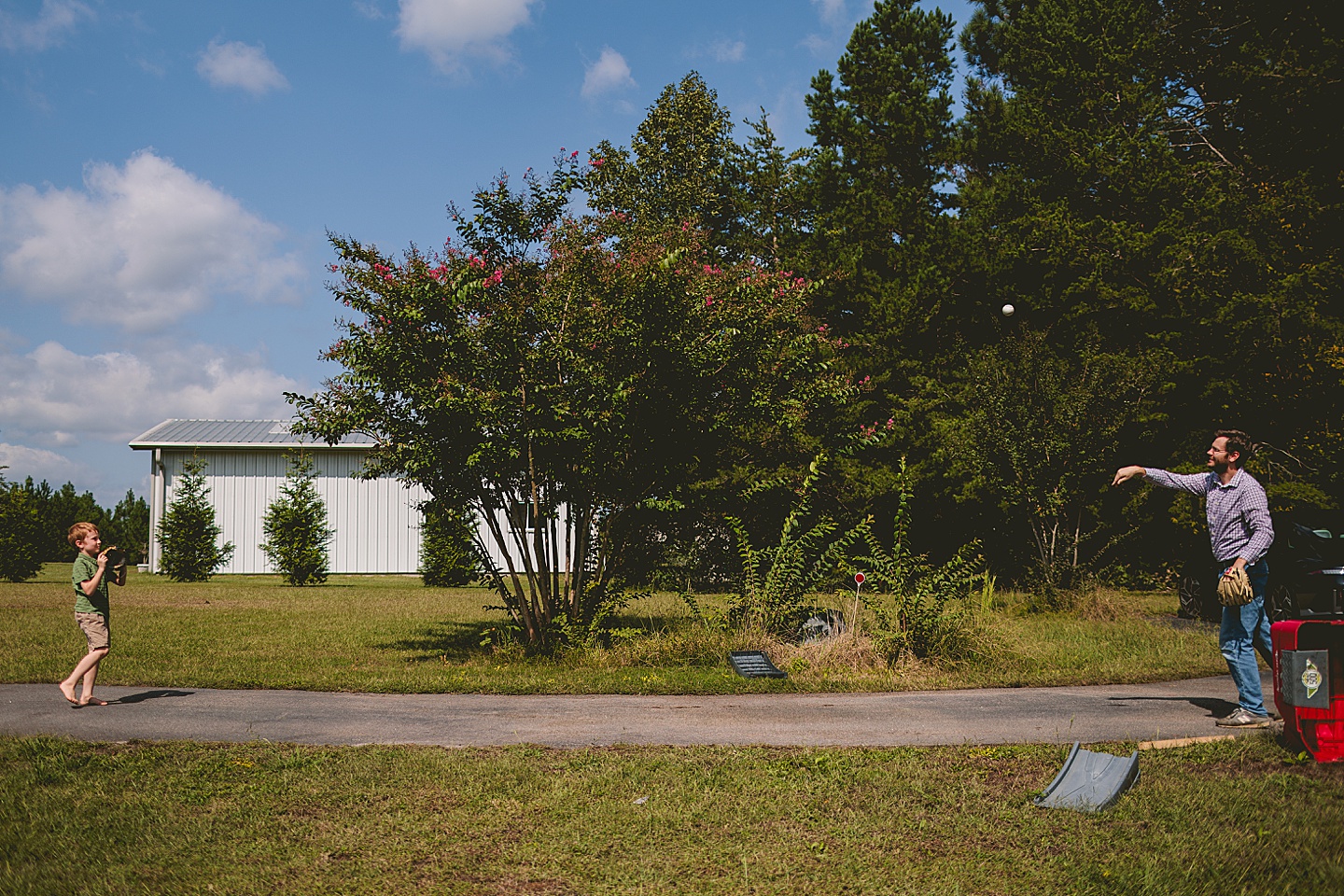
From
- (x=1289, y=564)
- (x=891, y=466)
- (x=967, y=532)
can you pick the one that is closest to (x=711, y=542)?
(x=1289, y=564)

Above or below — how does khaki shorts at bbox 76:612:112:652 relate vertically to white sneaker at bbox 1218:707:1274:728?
above

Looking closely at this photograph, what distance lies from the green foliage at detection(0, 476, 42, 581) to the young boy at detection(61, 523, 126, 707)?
2394 centimetres

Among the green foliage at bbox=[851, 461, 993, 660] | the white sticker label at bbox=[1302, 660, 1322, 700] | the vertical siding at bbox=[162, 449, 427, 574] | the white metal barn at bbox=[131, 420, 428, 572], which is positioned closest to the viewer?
the white sticker label at bbox=[1302, 660, 1322, 700]

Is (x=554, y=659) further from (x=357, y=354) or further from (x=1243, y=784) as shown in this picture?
(x=1243, y=784)

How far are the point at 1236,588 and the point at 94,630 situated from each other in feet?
28.6

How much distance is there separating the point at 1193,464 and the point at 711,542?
12519 mm

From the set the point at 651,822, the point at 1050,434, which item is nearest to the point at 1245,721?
the point at 651,822

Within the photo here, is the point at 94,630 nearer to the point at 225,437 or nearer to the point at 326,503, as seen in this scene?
the point at 326,503

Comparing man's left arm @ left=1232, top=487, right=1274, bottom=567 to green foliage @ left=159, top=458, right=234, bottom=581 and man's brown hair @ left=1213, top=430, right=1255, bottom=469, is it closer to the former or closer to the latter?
man's brown hair @ left=1213, top=430, right=1255, bottom=469

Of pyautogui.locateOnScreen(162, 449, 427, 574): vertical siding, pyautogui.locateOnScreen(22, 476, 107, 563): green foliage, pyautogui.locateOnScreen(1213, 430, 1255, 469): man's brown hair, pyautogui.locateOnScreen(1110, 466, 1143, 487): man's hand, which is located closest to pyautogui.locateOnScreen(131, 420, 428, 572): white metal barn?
pyautogui.locateOnScreen(162, 449, 427, 574): vertical siding

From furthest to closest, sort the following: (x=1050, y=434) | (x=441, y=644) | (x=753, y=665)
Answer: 1. (x=1050, y=434)
2. (x=441, y=644)
3. (x=753, y=665)

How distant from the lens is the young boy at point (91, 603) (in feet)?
26.2

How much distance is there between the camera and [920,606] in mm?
9984

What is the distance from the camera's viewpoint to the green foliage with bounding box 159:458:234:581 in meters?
27.9
